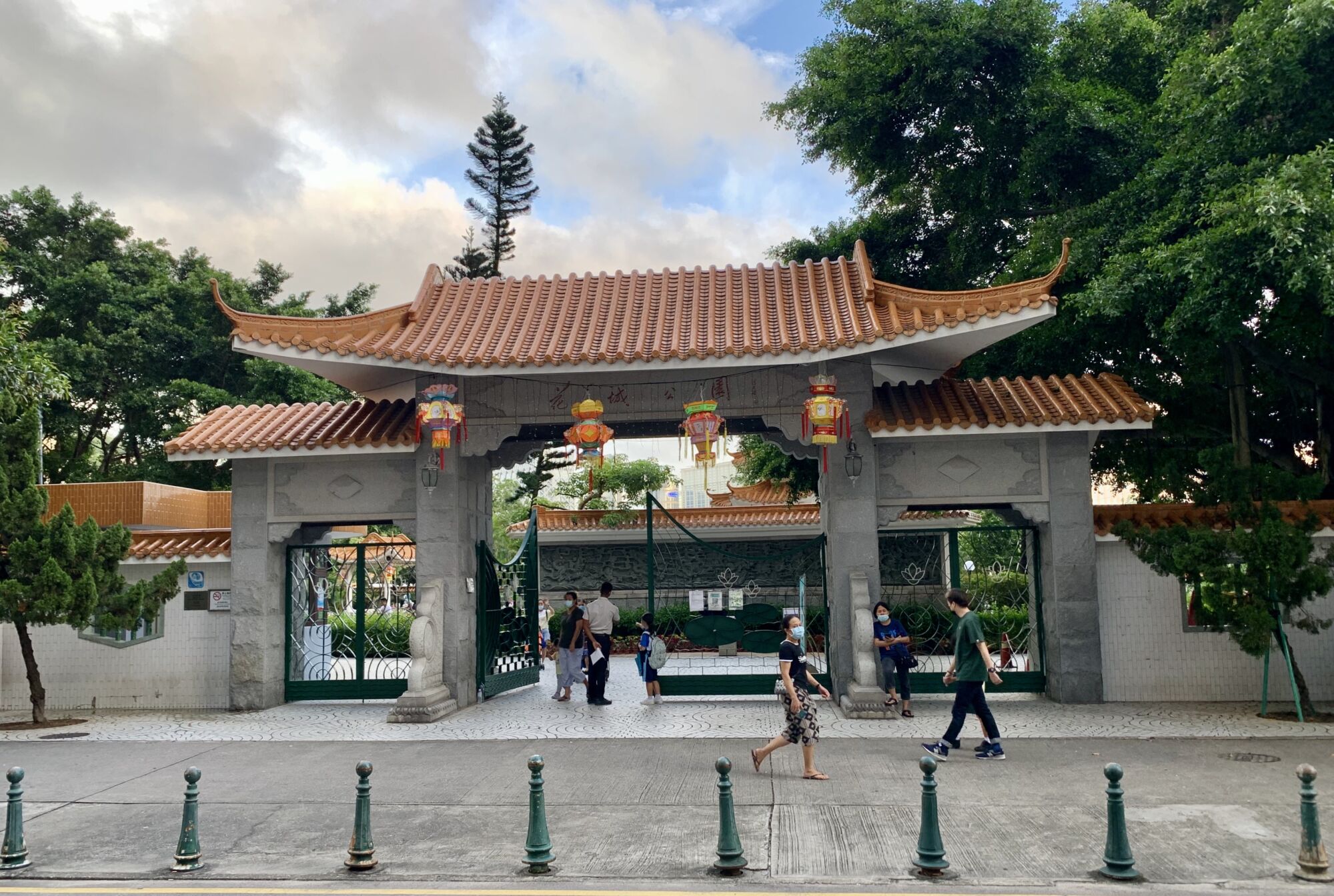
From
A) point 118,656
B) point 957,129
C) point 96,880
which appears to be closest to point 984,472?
point 957,129

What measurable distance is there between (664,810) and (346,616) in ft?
30.4

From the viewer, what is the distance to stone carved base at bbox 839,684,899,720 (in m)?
12.4

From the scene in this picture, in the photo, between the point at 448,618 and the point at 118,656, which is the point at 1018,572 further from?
the point at 118,656

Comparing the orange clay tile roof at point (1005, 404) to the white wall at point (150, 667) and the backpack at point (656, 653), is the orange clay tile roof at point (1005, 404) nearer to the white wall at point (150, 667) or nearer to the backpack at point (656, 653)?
the backpack at point (656, 653)

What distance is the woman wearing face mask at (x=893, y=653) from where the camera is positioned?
41.6 feet

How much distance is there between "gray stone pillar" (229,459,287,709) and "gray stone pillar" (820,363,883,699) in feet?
24.4

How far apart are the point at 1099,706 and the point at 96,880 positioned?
11022 millimetres

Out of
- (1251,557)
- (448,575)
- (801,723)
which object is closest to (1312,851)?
(801,723)

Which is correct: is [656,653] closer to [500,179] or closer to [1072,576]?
[1072,576]

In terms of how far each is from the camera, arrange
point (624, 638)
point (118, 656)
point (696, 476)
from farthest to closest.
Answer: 1. point (696, 476)
2. point (624, 638)
3. point (118, 656)

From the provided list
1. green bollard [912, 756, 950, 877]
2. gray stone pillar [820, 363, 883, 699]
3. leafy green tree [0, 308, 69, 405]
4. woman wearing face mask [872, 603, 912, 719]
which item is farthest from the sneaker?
leafy green tree [0, 308, 69, 405]

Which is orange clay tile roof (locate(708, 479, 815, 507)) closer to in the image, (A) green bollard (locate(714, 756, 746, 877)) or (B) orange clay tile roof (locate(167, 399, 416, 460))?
(B) orange clay tile roof (locate(167, 399, 416, 460))

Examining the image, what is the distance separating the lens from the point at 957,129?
17500 millimetres

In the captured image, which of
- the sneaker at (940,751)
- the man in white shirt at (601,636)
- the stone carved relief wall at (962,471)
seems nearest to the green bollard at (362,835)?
the sneaker at (940,751)
